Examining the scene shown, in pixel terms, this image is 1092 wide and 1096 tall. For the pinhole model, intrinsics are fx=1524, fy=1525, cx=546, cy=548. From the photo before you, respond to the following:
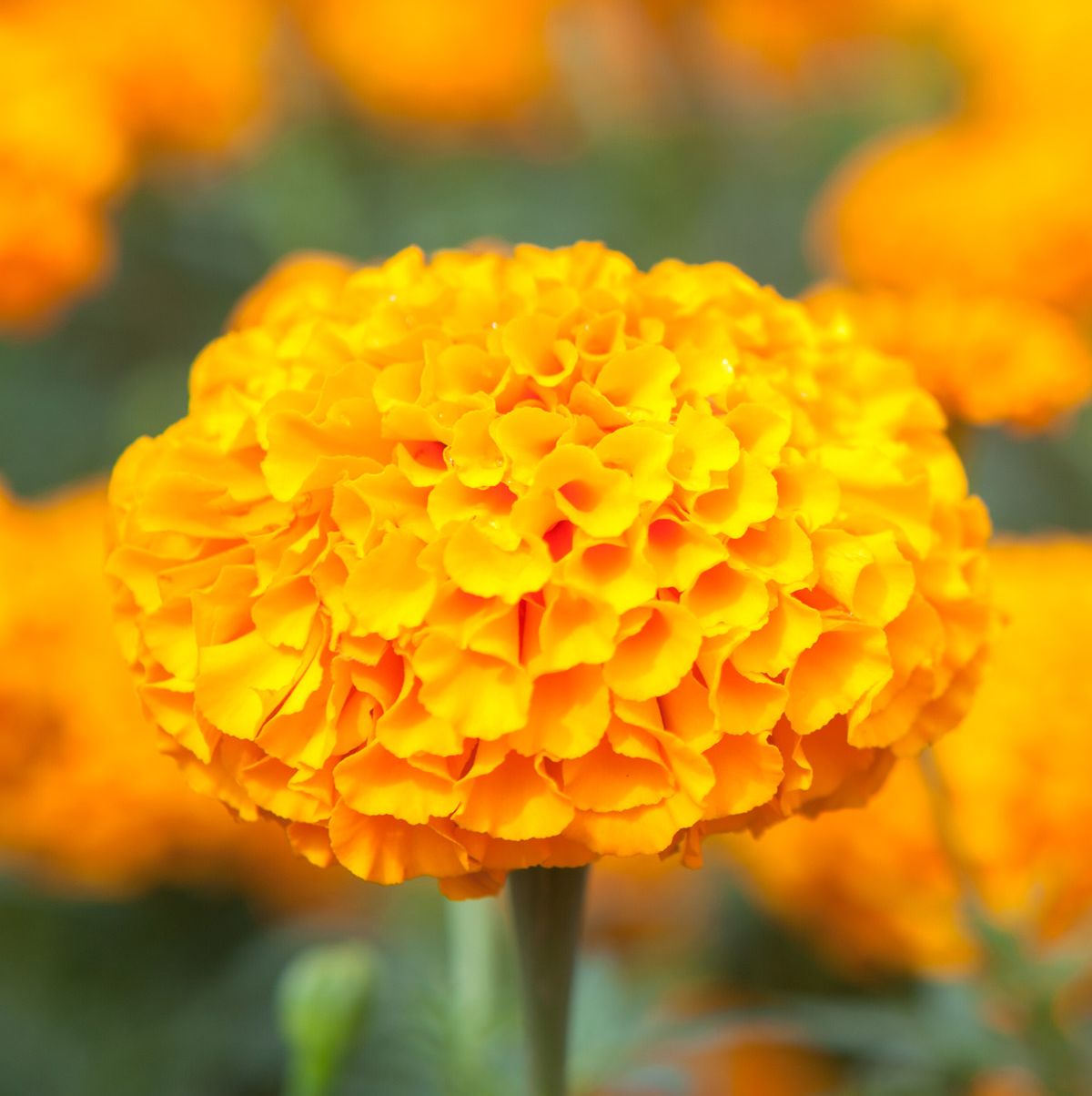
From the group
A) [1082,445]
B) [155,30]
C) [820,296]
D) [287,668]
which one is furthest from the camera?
[155,30]

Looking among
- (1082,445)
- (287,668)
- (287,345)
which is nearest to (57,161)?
(287,345)

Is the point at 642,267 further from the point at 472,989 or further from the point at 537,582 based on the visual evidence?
the point at 537,582

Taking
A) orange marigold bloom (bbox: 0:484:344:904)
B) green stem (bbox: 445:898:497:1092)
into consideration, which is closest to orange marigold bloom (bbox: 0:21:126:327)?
orange marigold bloom (bbox: 0:484:344:904)

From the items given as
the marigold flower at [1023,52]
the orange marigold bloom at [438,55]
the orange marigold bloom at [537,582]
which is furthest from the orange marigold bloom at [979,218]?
the orange marigold bloom at [537,582]

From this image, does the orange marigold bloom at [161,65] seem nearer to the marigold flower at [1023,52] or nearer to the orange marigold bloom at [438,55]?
the orange marigold bloom at [438,55]

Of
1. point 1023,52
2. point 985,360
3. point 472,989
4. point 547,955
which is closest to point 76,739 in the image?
point 472,989

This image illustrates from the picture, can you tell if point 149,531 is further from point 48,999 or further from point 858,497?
point 48,999

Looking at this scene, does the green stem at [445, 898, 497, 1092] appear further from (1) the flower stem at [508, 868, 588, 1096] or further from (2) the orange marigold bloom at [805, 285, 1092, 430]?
(2) the orange marigold bloom at [805, 285, 1092, 430]
